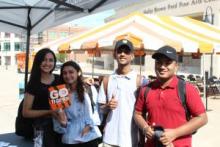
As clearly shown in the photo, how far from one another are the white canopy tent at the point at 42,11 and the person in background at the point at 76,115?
1.06 meters

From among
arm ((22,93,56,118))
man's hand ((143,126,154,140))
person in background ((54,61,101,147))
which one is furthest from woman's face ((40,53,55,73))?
man's hand ((143,126,154,140))

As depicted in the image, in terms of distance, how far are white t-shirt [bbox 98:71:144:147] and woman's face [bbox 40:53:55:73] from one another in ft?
2.31

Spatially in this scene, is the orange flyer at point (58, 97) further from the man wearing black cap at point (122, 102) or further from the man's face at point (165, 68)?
the man's face at point (165, 68)

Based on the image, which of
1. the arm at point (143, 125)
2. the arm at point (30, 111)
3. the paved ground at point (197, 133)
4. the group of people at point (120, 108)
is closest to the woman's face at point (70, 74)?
the group of people at point (120, 108)

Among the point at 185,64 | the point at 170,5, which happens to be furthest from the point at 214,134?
the point at 170,5

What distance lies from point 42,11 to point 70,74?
2.09 meters

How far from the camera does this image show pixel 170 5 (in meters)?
42.4

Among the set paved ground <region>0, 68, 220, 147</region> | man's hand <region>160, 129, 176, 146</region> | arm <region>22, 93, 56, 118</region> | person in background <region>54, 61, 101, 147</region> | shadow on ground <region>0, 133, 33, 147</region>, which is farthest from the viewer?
paved ground <region>0, 68, 220, 147</region>

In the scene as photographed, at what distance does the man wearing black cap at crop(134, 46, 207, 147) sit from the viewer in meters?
2.83

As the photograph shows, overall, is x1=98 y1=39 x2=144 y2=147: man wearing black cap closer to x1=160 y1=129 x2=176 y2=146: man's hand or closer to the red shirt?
the red shirt

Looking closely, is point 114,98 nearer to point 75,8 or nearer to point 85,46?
point 75,8

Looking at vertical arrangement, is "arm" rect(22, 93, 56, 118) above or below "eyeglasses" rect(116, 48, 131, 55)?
below

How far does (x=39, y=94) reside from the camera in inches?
144

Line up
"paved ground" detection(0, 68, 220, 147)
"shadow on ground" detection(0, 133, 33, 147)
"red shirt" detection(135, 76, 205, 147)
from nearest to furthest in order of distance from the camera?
"red shirt" detection(135, 76, 205, 147) → "shadow on ground" detection(0, 133, 33, 147) → "paved ground" detection(0, 68, 220, 147)
